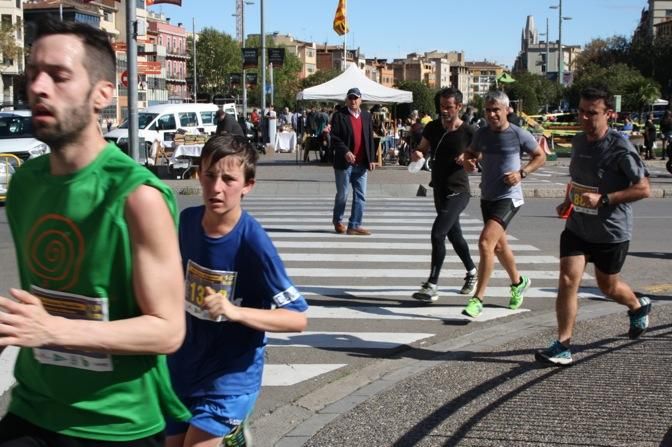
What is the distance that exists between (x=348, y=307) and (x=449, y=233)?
118 cm

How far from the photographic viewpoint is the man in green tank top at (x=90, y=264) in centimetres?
259

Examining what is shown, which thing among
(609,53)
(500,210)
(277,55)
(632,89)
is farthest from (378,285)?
(609,53)

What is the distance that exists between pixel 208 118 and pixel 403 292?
27618 millimetres

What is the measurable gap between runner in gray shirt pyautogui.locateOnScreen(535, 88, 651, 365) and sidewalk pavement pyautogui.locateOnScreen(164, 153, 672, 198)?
14.3m

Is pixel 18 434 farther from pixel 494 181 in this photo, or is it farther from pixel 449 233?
pixel 449 233

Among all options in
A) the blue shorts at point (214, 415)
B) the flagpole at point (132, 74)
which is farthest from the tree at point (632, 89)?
the blue shorts at point (214, 415)

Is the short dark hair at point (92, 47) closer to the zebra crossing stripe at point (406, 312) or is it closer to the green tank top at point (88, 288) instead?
the green tank top at point (88, 288)

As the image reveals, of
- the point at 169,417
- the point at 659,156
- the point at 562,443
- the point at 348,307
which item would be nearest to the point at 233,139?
the point at 169,417

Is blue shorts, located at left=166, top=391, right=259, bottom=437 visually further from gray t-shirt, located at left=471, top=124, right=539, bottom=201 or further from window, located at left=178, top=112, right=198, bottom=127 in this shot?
window, located at left=178, top=112, right=198, bottom=127

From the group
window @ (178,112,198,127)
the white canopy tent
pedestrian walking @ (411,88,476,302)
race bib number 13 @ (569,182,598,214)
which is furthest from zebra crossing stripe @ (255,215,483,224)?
window @ (178,112,198,127)

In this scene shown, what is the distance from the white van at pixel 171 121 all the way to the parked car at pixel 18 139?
10.6m

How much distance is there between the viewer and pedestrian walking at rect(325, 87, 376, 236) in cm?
1409

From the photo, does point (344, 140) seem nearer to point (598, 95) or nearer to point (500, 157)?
point (500, 157)

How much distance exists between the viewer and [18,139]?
20.6 m
